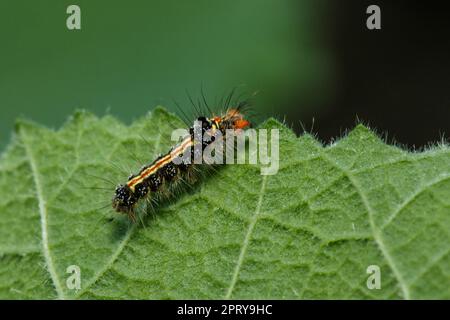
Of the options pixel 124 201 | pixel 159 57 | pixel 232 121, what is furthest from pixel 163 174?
pixel 159 57

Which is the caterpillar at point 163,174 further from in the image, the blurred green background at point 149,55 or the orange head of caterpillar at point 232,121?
the blurred green background at point 149,55

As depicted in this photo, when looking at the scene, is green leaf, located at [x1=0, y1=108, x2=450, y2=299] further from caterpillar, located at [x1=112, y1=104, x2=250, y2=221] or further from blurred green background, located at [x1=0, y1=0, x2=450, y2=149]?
blurred green background, located at [x1=0, y1=0, x2=450, y2=149]

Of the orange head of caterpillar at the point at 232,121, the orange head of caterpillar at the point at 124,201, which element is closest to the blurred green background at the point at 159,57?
the orange head of caterpillar at the point at 232,121

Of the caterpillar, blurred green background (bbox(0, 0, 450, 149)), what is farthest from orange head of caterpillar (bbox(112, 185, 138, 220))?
blurred green background (bbox(0, 0, 450, 149))

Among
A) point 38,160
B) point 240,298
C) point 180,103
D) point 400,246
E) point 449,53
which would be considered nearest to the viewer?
point 400,246
